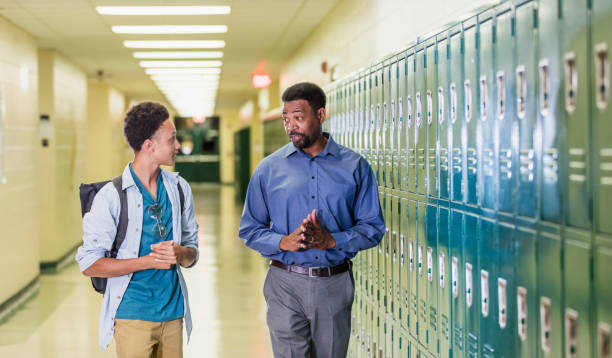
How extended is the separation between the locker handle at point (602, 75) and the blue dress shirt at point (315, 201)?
4.24 feet

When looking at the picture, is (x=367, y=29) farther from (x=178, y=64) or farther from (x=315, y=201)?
(x=178, y=64)

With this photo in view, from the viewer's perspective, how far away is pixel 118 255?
2539 millimetres

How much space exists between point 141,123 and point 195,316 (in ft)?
14.3

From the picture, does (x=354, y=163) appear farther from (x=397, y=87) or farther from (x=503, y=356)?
(x=503, y=356)

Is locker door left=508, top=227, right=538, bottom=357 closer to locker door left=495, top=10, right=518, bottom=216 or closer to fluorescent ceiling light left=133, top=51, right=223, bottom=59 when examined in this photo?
locker door left=495, top=10, right=518, bottom=216

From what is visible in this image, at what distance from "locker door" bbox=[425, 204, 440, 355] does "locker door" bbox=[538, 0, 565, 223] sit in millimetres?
1065

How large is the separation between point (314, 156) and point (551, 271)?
121 centimetres

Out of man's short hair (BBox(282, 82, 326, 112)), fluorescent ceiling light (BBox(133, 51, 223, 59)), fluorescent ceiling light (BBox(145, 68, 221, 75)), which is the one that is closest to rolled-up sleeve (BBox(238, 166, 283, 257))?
man's short hair (BBox(282, 82, 326, 112))

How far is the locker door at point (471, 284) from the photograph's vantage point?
248 cm

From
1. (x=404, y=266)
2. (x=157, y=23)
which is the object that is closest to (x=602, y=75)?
(x=404, y=266)

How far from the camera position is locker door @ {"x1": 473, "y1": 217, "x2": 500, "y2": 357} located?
2307mm

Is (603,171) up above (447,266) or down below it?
above

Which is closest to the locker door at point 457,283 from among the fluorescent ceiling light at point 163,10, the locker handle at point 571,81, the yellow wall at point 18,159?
the locker handle at point 571,81

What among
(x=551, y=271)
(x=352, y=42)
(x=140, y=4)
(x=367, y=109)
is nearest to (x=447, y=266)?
(x=551, y=271)
